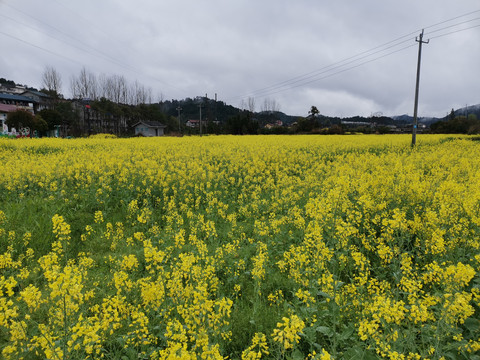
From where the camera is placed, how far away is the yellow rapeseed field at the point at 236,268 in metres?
2.35

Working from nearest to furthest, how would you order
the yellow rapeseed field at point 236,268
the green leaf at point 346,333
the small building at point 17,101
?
1. the yellow rapeseed field at point 236,268
2. the green leaf at point 346,333
3. the small building at point 17,101

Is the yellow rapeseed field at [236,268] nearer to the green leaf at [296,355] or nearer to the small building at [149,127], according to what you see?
the green leaf at [296,355]

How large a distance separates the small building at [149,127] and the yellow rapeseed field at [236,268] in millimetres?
57417

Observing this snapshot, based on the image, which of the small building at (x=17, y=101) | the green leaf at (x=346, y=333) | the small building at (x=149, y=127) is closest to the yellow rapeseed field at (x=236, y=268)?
the green leaf at (x=346, y=333)

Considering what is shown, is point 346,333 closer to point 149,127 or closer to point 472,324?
point 472,324

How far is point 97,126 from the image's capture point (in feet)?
208

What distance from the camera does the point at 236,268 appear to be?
442 centimetres

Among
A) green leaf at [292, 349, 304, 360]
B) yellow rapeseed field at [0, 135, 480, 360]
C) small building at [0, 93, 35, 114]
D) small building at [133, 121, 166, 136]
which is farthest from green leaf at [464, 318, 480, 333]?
small building at [0, 93, 35, 114]

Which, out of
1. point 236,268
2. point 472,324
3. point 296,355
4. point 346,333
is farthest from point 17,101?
point 472,324

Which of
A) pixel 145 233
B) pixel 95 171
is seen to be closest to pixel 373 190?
pixel 145 233

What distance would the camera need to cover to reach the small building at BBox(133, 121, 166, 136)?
64.2m

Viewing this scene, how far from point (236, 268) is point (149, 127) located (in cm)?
6576

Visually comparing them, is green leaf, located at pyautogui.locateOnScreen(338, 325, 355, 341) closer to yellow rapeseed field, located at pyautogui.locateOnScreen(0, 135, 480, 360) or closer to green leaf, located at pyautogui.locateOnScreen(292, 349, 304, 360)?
yellow rapeseed field, located at pyautogui.locateOnScreen(0, 135, 480, 360)

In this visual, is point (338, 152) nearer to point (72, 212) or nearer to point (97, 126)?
point (72, 212)
